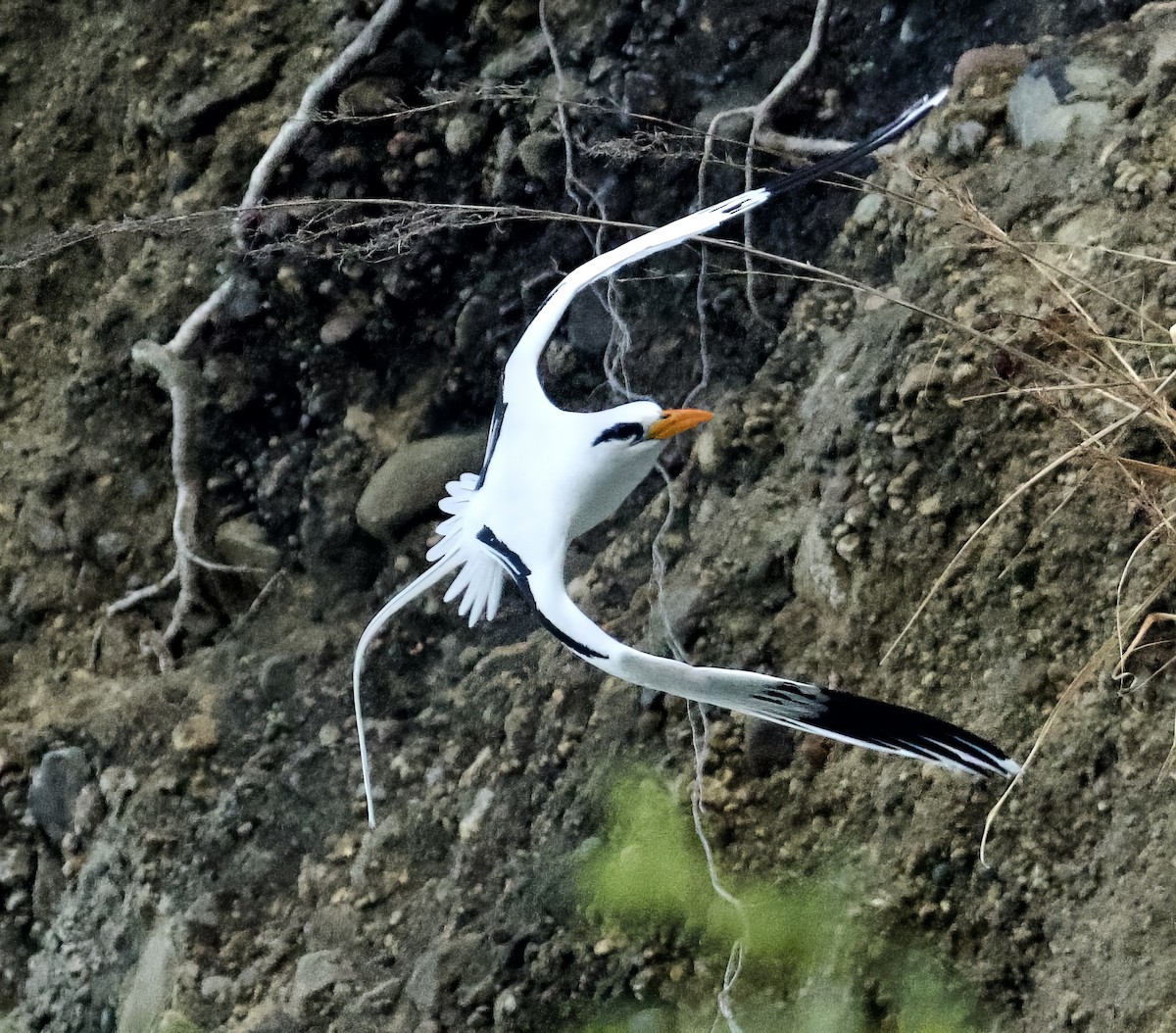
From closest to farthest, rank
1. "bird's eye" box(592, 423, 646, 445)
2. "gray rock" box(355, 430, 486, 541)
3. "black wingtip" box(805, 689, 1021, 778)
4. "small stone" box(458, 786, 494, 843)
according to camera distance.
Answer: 1. "black wingtip" box(805, 689, 1021, 778)
2. "bird's eye" box(592, 423, 646, 445)
3. "small stone" box(458, 786, 494, 843)
4. "gray rock" box(355, 430, 486, 541)

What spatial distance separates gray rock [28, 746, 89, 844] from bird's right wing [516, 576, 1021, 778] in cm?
84

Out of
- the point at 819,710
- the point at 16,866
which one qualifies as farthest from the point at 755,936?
the point at 16,866

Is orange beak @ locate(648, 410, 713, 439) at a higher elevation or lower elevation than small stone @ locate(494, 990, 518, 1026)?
higher

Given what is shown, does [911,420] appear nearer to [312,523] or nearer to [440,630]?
[440,630]

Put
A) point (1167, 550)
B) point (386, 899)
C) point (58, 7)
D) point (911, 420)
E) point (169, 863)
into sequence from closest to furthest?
point (1167, 550) < point (911, 420) < point (386, 899) < point (169, 863) < point (58, 7)

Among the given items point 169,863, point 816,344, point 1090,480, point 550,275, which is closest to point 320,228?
point 550,275

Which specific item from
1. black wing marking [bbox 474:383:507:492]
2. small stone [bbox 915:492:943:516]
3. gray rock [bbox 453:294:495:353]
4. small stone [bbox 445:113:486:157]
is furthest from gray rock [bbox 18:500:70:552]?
small stone [bbox 915:492:943:516]

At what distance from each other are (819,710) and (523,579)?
0.21m

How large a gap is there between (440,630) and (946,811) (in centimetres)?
55

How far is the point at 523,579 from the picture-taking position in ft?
2.42

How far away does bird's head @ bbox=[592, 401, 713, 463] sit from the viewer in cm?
71

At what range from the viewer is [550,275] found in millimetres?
1233

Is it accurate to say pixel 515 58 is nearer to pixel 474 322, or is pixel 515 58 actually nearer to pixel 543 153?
pixel 543 153

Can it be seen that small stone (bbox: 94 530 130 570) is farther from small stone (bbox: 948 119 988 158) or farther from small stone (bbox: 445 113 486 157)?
small stone (bbox: 948 119 988 158)
